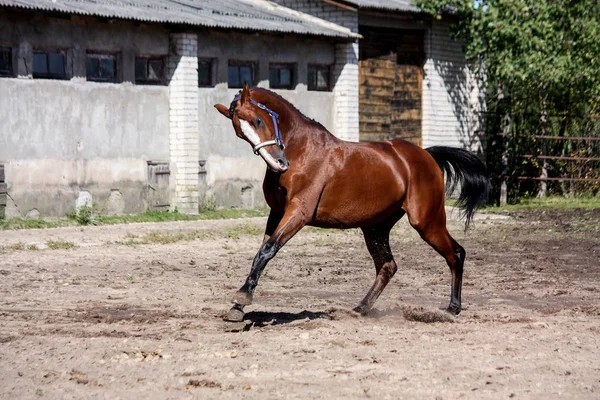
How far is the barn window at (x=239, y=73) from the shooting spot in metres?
23.3

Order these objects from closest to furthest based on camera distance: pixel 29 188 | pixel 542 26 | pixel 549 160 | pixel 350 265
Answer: pixel 350 265 < pixel 29 188 < pixel 542 26 < pixel 549 160

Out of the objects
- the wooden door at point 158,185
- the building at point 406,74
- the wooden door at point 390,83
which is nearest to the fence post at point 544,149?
the building at point 406,74

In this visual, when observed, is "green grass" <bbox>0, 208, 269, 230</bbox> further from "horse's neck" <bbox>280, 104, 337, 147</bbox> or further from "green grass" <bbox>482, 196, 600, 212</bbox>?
"horse's neck" <bbox>280, 104, 337, 147</bbox>

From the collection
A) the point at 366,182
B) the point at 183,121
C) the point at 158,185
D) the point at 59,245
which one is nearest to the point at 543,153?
the point at 183,121

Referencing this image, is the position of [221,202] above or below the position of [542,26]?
below

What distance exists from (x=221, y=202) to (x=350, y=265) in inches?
379

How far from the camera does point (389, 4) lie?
26.2 meters

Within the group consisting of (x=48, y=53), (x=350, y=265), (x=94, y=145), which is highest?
(x=48, y=53)

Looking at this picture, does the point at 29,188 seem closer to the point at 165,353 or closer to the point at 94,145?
the point at 94,145

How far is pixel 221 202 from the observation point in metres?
23.1

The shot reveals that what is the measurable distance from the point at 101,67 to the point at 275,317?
1241cm

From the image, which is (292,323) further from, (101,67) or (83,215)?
(101,67)

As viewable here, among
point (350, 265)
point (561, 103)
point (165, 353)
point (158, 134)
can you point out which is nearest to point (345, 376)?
point (165, 353)

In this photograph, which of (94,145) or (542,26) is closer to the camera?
(94,145)
